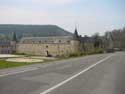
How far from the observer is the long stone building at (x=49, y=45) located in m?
130

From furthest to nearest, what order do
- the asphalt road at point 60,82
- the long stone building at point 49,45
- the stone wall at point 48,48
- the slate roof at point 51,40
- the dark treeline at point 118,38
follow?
the dark treeline at point 118,38 → the slate roof at point 51,40 → the long stone building at point 49,45 → the stone wall at point 48,48 → the asphalt road at point 60,82

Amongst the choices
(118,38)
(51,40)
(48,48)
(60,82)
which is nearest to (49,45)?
(48,48)

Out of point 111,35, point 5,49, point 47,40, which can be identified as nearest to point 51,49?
point 47,40

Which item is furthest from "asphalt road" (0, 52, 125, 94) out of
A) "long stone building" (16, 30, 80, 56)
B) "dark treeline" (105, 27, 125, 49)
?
"dark treeline" (105, 27, 125, 49)

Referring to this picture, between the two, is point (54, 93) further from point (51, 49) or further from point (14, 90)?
point (51, 49)

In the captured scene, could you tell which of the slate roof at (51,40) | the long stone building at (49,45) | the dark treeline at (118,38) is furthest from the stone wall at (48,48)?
the dark treeline at (118,38)

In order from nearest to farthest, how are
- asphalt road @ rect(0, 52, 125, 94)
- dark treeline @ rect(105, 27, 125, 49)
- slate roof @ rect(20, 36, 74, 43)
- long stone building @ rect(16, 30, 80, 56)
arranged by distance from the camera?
asphalt road @ rect(0, 52, 125, 94) → long stone building @ rect(16, 30, 80, 56) → slate roof @ rect(20, 36, 74, 43) → dark treeline @ rect(105, 27, 125, 49)

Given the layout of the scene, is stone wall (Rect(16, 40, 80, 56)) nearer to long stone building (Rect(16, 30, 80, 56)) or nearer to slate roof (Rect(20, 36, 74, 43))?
long stone building (Rect(16, 30, 80, 56))

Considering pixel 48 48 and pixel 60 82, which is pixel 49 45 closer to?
pixel 48 48

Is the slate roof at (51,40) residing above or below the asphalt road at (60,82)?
above

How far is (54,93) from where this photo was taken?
995 cm

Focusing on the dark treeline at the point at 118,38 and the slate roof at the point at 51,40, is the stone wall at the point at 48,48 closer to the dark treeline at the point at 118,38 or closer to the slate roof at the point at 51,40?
the slate roof at the point at 51,40

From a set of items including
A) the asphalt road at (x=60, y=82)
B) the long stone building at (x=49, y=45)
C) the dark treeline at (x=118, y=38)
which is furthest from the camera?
the dark treeline at (x=118, y=38)

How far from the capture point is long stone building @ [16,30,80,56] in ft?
425
